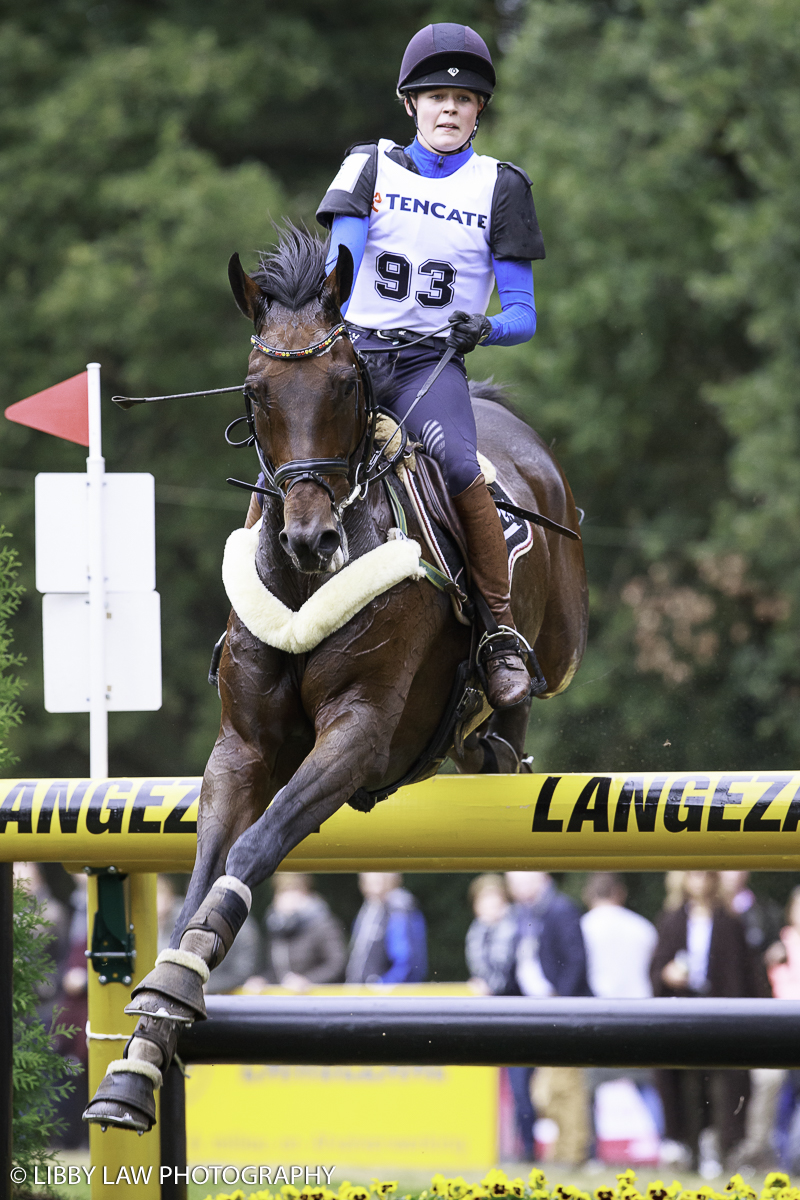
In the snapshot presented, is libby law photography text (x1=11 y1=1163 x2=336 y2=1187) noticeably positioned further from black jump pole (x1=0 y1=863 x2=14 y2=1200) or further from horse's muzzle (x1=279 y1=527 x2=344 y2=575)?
horse's muzzle (x1=279 y1=527 x2=344 y2=575)

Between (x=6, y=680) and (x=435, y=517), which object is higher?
(x=435, y=517)

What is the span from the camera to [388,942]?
962cm

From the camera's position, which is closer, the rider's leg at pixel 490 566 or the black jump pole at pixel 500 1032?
the black jump pole at pixel 500 1032

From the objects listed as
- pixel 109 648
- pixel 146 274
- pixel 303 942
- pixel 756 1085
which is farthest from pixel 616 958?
pixel 146 274

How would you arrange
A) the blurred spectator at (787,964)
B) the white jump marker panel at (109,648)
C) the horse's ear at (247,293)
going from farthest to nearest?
the blurred spectator at (787,964)
the white jump marker panel at (109,648)
the horse's ear at (247,293)

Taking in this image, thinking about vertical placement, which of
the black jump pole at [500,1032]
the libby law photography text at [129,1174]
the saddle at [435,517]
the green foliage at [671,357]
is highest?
the green foliage at [671,357]

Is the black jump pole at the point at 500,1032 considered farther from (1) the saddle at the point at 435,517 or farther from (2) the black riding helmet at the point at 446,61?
(2) the black riding helmet at the point at 446,61

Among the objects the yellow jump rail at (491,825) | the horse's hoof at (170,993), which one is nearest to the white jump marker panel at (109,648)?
the yellow jump rail at (491,825)

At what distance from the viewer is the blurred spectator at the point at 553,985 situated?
848 cm

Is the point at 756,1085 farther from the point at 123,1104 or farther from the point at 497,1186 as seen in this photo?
the point at 123,1104

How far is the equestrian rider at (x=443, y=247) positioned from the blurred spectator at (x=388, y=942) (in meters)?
5.69

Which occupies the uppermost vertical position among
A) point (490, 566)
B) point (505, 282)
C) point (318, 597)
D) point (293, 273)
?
point (505, 282)

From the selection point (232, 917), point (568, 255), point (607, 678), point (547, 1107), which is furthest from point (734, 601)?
point (232, 917)

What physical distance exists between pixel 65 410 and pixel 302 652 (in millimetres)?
2715
